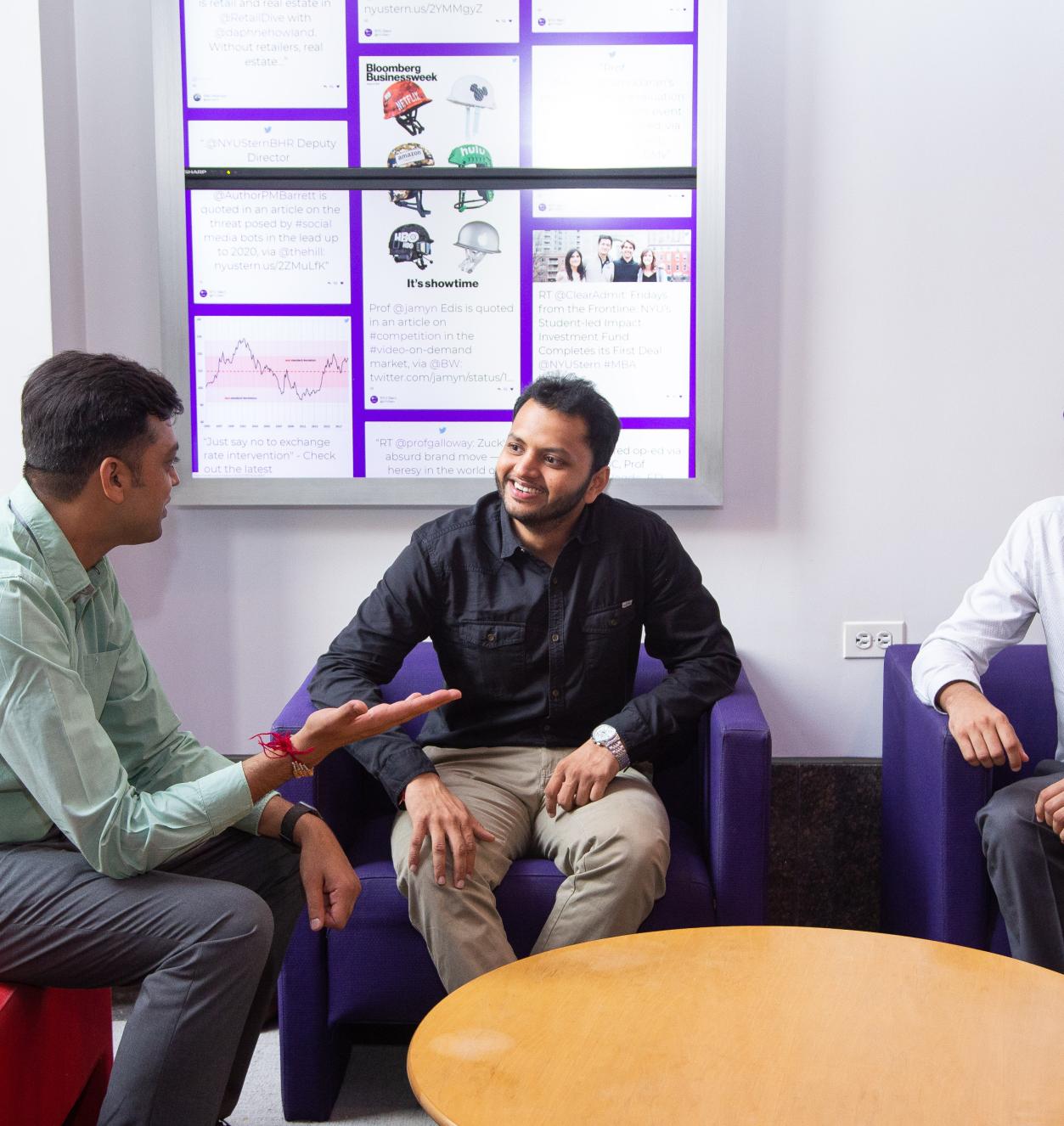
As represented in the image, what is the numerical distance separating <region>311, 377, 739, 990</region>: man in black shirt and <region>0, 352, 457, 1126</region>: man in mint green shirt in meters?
0.44

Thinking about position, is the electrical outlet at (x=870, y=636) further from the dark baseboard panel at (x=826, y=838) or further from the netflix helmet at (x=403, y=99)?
the netflix helmet at (x=403, y=99)

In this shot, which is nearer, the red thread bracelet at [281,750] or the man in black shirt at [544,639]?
the red thread bracelet at [281,750]

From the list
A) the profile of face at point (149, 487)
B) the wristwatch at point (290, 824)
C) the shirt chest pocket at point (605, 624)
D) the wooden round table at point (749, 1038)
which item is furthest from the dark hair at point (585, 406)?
the wooden round table at point (749, 1038)

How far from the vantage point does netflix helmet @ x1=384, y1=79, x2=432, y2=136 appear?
237 cm

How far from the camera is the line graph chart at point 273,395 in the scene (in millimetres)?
2436

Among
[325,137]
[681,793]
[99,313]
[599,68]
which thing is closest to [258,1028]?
[681,793]

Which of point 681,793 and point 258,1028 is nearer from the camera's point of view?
point 258,1028

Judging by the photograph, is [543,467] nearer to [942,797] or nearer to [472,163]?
[472,163]

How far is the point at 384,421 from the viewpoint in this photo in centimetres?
246

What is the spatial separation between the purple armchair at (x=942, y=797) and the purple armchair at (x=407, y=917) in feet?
1.03

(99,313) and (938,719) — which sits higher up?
(99,313)

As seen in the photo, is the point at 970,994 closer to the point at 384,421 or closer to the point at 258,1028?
the point at 258,1028

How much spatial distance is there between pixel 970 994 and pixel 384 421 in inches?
65.7

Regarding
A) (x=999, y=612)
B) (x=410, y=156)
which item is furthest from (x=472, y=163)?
(x=999, y=612)
